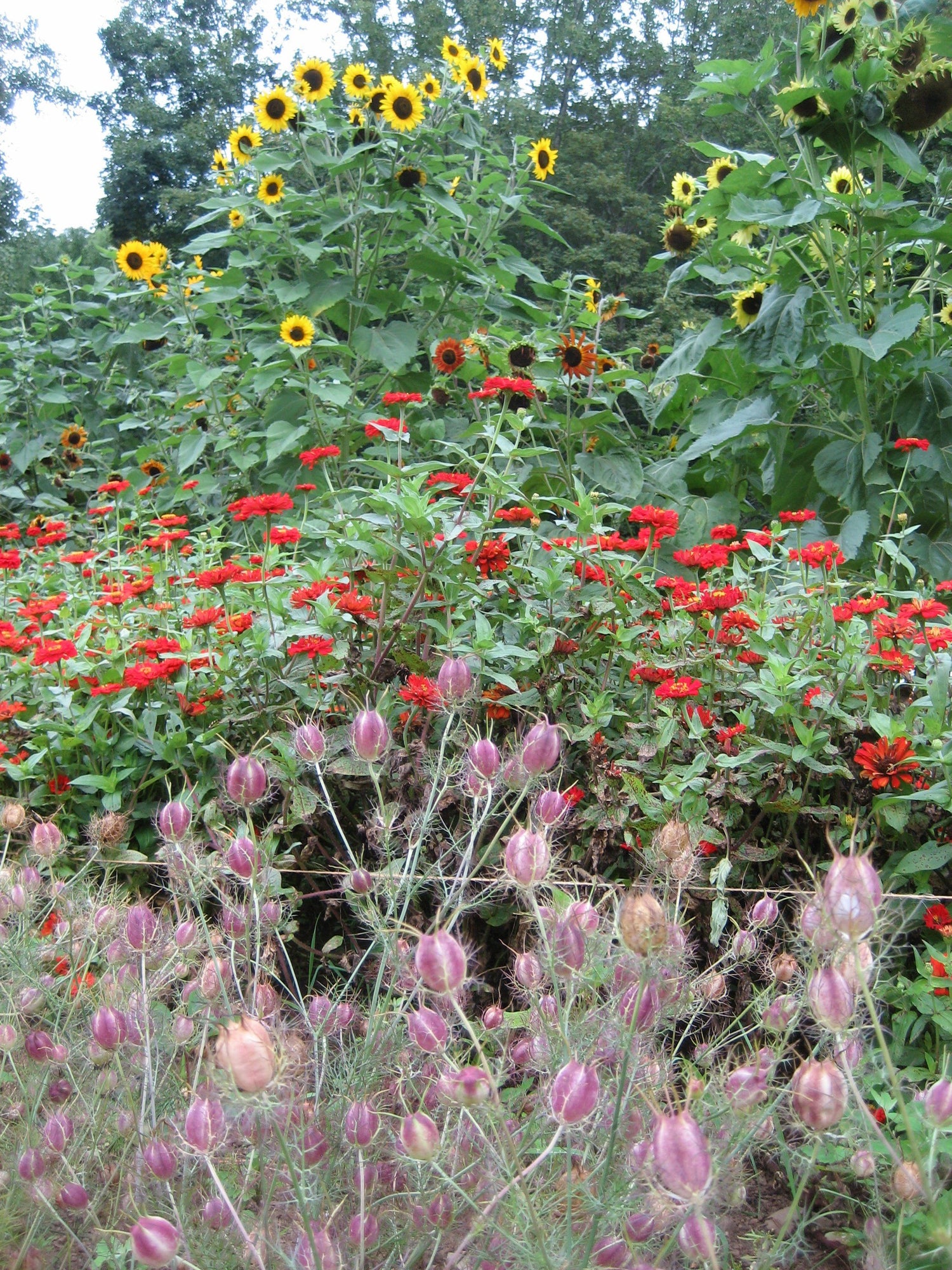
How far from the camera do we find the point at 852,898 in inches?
25.7

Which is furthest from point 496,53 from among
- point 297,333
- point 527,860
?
point 527,860

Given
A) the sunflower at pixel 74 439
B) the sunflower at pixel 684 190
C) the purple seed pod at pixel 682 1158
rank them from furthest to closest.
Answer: the sunflower at pixel 74 439
the sunflower at pixel 684 190
the purple seed pod at pixel 682 1158

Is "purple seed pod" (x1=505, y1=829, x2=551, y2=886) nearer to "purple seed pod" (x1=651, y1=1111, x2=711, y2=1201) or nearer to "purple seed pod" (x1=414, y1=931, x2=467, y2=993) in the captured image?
"purple seed pod" (x1=414, y1=931, x2=467, y2=993)

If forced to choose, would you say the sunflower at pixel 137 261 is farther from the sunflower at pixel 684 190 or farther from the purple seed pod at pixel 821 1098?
the purple seed pod at pixel 821 1098

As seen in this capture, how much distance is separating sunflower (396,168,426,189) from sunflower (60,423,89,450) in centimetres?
244

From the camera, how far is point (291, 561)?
269 cm

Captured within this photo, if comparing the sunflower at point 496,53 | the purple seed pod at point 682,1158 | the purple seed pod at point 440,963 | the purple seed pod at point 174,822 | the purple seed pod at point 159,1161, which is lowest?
the purple seed pod at point 159,1161

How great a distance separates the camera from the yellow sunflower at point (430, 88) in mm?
4266

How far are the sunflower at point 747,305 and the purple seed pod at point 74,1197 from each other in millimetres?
3886

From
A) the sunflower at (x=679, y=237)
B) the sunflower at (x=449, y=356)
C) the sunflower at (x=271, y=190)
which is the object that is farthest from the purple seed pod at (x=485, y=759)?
the sunflower at (x=679, y=237)

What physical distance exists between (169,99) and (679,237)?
61.8 feet

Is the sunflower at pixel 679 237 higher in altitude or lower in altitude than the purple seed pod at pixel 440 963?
higher

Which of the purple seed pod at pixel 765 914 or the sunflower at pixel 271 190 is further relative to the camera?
the sunflower at pixel 271 190

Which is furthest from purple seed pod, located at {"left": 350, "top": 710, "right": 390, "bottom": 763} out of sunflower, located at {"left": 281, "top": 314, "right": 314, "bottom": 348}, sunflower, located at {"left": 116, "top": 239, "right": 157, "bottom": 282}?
sunflower, located at {"left": 116, "top": 239, "right": 157, "bottom": 282}
